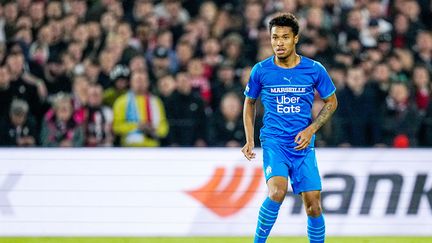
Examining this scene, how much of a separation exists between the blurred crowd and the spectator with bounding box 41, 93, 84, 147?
15 millimetres

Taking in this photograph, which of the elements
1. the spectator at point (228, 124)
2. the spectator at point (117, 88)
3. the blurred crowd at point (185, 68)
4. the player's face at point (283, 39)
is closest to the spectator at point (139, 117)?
the blurred crowd at point (185, 68)

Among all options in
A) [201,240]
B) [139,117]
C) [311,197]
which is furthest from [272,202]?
[139,117]

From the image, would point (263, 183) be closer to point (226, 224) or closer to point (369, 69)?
point (226, 224)

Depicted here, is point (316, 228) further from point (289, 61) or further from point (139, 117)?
point (139, 117)

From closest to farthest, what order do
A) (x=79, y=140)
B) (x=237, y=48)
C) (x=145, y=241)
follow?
1. (x=145, y=241)
2. (x=79, y=140)
3. (x=237, y=48)

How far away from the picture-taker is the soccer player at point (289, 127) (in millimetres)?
8578

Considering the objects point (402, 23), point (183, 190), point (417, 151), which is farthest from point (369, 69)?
point (183, 190)

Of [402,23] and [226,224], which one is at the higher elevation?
[402,23]

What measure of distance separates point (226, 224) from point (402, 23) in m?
5.41

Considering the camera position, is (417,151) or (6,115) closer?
(417,151)

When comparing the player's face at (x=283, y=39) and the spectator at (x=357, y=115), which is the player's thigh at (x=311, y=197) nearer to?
the player's face at (x=283, y=39)

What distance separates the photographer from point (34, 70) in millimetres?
14836

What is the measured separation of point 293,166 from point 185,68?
6232 millimetres

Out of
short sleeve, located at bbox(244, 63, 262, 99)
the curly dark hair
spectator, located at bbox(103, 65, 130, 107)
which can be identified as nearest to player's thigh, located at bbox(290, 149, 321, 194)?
short sleeve, located at bbox(244, 63, 262, 99)
